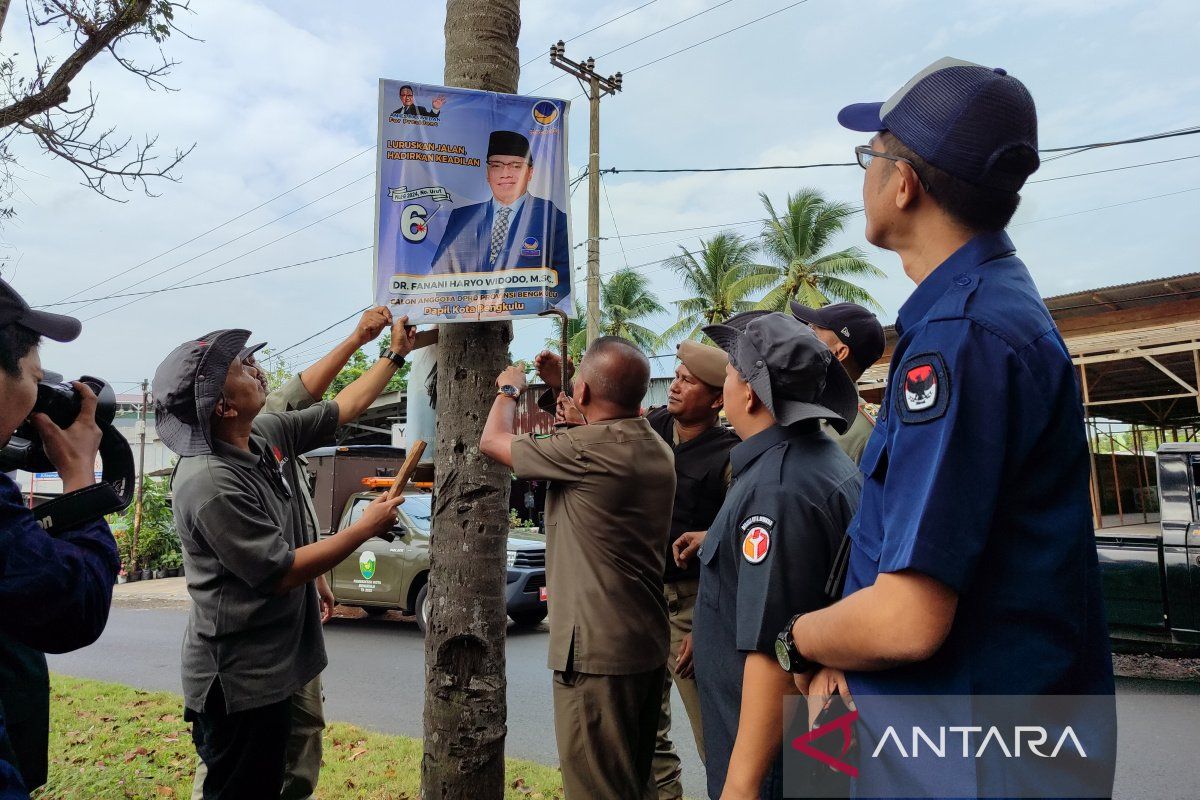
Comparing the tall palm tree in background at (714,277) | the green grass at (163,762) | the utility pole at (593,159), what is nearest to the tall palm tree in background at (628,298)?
the tall palm tree in background at (714,277)

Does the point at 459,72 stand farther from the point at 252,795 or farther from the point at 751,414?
the point at 252,795

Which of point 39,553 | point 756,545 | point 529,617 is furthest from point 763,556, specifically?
point 529,617

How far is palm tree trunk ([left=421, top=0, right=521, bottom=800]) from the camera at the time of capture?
3.08m

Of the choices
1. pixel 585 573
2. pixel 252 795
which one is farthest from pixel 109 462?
pixel 585 573

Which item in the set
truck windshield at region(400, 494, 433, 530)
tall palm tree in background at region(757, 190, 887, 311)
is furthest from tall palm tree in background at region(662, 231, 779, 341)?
truck windshield at region(400, 494, 433, 530)

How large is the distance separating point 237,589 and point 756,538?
1.83 m

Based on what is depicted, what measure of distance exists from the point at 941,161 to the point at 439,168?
2.28 meters

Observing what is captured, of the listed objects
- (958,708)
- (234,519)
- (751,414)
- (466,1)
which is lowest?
(958,708)

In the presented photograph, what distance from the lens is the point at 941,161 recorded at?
4.85ft

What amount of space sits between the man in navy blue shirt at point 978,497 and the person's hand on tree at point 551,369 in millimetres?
2234

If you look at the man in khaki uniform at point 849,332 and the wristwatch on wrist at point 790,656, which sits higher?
the man in khaki uniform at point 849,332

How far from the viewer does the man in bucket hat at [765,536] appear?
1.90 m

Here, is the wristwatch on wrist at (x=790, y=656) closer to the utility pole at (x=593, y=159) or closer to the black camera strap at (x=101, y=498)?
the black camera strap at (x=101, y=498)

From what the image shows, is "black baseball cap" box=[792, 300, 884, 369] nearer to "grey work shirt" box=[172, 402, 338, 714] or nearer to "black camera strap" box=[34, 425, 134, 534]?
"grey work shirt" box=[172, 402, 338, 714]
